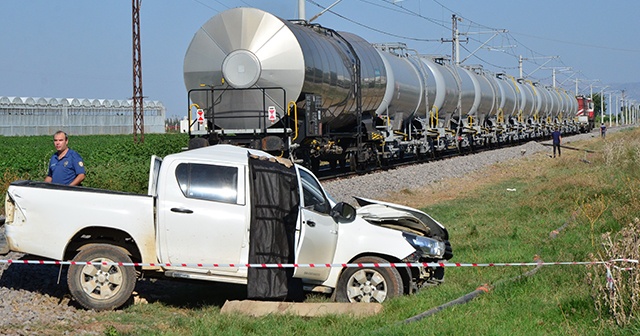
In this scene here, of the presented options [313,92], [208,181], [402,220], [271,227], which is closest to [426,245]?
[402,220]

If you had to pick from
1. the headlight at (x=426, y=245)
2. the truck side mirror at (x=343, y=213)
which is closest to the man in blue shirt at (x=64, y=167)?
the truck side mirror at (x=343, y=213)

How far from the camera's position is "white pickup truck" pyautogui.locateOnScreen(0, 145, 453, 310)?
9398 millimetres

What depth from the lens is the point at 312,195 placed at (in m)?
10.3

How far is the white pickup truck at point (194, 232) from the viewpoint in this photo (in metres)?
9.40

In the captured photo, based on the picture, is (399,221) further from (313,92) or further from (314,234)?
(313,92)

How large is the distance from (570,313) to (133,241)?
4.51 m

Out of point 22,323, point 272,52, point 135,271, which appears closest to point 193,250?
point 135,271

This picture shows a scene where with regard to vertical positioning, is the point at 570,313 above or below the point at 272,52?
below

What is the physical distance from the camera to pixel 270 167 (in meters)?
9.72

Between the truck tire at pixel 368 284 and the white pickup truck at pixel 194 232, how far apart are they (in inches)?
0.4

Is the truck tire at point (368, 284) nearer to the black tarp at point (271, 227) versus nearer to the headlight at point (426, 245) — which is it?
the headlight at point (426, 245)

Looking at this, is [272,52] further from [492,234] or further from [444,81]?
[444,81]

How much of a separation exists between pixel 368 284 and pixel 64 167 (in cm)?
418

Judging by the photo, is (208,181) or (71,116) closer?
(208,181)
